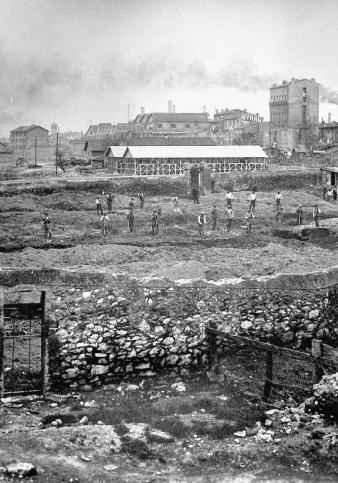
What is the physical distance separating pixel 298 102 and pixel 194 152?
1097 inches

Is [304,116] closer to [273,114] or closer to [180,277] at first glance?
[273,114]

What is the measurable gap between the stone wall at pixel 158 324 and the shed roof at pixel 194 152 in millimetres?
28273

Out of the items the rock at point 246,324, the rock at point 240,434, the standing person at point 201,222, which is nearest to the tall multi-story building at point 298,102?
the standing person at point 201,222

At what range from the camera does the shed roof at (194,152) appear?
41.8 m

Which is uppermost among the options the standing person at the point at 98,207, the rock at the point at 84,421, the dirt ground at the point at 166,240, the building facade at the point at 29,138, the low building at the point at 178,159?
the building facade at the point at 29,138

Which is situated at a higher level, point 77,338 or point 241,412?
point 77,338

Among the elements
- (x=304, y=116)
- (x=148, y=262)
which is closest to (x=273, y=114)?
(x=304, y=116)

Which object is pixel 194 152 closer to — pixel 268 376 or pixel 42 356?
pixel 42 356

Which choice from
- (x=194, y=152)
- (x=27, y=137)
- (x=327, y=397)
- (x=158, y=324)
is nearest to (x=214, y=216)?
(x=158, y=324)

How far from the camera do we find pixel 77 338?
12.7 metres

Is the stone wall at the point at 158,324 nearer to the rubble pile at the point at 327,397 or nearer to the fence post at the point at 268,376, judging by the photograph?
the fence post at the point at 268,376

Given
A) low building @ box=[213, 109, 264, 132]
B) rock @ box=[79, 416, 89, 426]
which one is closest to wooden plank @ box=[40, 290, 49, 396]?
rock @ box=[79, 416, 89, 426]

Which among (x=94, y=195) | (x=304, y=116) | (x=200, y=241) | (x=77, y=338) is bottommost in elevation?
(x=77, y=338)

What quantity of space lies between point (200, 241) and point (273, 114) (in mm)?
48767
